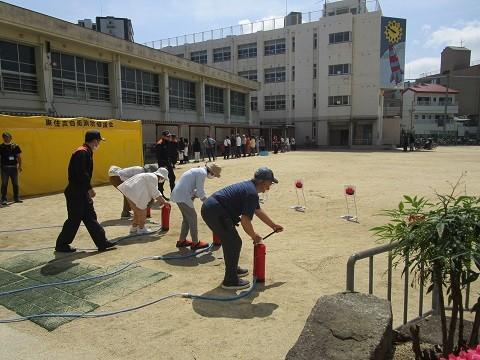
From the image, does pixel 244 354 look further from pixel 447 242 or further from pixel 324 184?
pixel 324 184

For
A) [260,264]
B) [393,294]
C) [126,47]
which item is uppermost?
[126,47]

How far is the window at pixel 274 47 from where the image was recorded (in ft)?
160

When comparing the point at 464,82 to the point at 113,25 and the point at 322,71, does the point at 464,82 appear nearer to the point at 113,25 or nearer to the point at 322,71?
the point at 322,71

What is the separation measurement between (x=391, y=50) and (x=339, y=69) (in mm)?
5884

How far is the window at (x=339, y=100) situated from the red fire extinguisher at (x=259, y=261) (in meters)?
43.3

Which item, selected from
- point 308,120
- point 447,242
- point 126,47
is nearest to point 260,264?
point 447,242

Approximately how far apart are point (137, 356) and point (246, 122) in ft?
132

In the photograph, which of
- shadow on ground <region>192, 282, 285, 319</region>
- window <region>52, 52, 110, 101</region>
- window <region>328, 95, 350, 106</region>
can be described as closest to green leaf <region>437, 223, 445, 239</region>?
shadow on ground <region>192, 282, 285, 319</region>

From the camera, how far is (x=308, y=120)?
48188 mm

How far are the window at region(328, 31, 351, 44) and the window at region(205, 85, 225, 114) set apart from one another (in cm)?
1633

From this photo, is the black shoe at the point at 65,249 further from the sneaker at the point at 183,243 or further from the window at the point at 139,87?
the window at the point at 139,87

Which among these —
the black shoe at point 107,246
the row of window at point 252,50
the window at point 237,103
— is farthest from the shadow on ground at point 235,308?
the row of window at point 252,50

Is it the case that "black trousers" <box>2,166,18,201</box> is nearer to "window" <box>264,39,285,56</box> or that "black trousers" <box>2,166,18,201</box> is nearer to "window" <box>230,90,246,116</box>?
"window" <box>230,90,246,116</box>

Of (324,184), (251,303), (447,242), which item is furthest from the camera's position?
(324,184)
